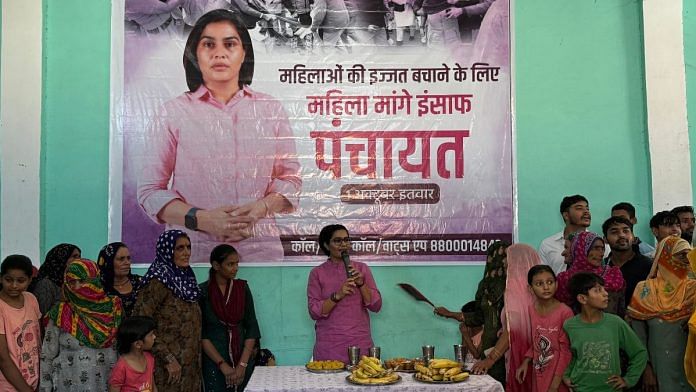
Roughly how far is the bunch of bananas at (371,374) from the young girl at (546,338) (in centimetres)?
69

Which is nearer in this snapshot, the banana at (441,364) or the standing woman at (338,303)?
the banana at (441,364)

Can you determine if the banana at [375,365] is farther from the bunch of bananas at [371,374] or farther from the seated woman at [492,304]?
the seated woman at [492,304]

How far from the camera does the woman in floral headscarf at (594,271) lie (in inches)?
149

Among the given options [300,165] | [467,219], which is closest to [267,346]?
[300,165]

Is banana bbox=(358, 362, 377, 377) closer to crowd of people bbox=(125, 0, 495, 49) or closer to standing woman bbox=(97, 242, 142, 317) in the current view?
standing woman bbox=(97, 242, 142, 317)

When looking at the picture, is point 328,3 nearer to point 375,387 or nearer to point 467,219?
point 467,219

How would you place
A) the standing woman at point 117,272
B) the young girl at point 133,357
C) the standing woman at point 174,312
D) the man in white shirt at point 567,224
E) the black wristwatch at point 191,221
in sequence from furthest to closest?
1. the black wristwatch at point 191,221
2. the man in white shirt at point 567,224
3. the standing woman at point 117,272
4. the standing woman at point 174,312
5. the young girl at point 133,357

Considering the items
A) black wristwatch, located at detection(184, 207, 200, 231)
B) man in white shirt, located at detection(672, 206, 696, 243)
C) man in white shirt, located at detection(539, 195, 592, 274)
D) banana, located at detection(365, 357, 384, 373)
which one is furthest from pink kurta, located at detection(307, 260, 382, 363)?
man in white shirt, located at detection(672, 206, 696, 243)

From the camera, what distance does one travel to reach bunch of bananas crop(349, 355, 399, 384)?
326cm

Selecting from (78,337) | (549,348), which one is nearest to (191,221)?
(78,337)

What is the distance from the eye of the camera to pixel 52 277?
4102 mm

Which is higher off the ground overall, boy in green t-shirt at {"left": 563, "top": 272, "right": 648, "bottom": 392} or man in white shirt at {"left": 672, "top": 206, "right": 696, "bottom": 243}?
man in white shirt at {"left": 672, "top": 206, "right": 696, "bottom": 243}

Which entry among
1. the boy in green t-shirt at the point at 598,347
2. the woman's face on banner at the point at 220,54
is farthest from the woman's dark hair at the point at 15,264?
the boy in green t-shirt at the point at 598,347

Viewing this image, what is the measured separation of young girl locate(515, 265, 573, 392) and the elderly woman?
187 centimetres
